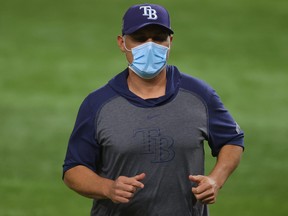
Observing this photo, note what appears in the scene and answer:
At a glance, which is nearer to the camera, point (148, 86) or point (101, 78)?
point (148, 86)

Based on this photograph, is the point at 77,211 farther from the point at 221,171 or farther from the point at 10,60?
the point at 10,60

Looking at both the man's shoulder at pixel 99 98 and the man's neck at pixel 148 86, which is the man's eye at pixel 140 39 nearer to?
the man's neck at pixel 148 86

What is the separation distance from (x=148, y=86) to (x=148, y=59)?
156 millimetres

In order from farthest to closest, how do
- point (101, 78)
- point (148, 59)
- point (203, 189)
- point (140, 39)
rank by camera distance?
point (101, 78) < point (140, 39) < point (148, 59) < point (203, 189)

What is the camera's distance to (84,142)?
5.99m

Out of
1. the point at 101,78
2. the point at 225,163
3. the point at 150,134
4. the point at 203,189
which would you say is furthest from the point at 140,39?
the point at 101,78

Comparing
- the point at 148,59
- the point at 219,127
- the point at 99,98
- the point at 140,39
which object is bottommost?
the point at 219,127

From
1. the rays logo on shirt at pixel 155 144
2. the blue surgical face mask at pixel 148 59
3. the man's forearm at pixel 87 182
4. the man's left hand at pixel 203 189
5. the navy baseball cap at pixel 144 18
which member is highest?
the navy baseball cap at pixel 144 18

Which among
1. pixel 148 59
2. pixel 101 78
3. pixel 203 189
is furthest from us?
pixel 101 78

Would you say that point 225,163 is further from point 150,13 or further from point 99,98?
point 150,13

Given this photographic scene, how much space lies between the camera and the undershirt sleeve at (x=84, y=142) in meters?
5.95

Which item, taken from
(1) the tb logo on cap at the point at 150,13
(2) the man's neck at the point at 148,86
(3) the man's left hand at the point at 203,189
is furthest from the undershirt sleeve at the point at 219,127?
(1) the tb logo on cap at the point at 150,13

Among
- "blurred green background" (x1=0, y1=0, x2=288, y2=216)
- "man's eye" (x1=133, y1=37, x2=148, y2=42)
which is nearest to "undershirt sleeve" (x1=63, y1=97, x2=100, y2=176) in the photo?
"man's eye" (x1=133, y1=37, x2=148, y2=42)

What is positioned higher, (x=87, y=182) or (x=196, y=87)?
(x=196, y=87)
